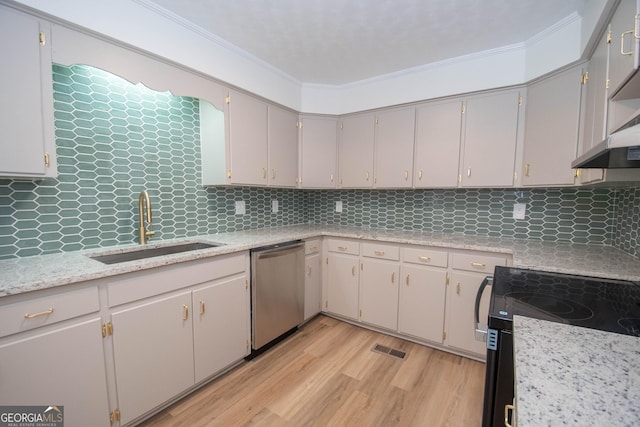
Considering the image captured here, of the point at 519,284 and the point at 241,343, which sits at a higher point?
the point at 519,284

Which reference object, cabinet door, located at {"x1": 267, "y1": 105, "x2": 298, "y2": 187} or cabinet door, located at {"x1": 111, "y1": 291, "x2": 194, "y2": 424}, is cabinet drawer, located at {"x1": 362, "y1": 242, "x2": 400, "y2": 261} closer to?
cabinet door, located at {"x1": 267, "y1": 105, "x2": 298, "y2": 187}

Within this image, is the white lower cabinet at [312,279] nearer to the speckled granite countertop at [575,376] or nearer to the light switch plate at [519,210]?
the light switch plate at [519,210]

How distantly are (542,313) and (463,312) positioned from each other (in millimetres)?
1298

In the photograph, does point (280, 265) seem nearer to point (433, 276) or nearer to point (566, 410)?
point (433, 276)

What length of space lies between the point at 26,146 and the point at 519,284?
2.52 m

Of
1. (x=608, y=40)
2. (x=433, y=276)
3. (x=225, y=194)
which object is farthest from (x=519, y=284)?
(x=225, y=194)

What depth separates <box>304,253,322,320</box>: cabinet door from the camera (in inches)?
106

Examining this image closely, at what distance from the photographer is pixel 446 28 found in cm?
192

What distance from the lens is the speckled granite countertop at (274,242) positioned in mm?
1213

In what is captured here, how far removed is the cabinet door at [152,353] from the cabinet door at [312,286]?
1.20 metres

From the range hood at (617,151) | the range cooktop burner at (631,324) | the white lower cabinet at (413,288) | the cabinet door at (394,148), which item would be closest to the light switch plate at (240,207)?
the white lower cabinet at (413,288)

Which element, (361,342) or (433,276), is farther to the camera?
(361,342)

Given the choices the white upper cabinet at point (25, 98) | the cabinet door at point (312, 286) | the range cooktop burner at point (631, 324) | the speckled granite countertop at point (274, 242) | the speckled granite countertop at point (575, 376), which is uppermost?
the white upper cabinet at point (25, 98)

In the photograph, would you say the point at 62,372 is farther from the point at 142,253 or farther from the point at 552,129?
the point at 552,129
